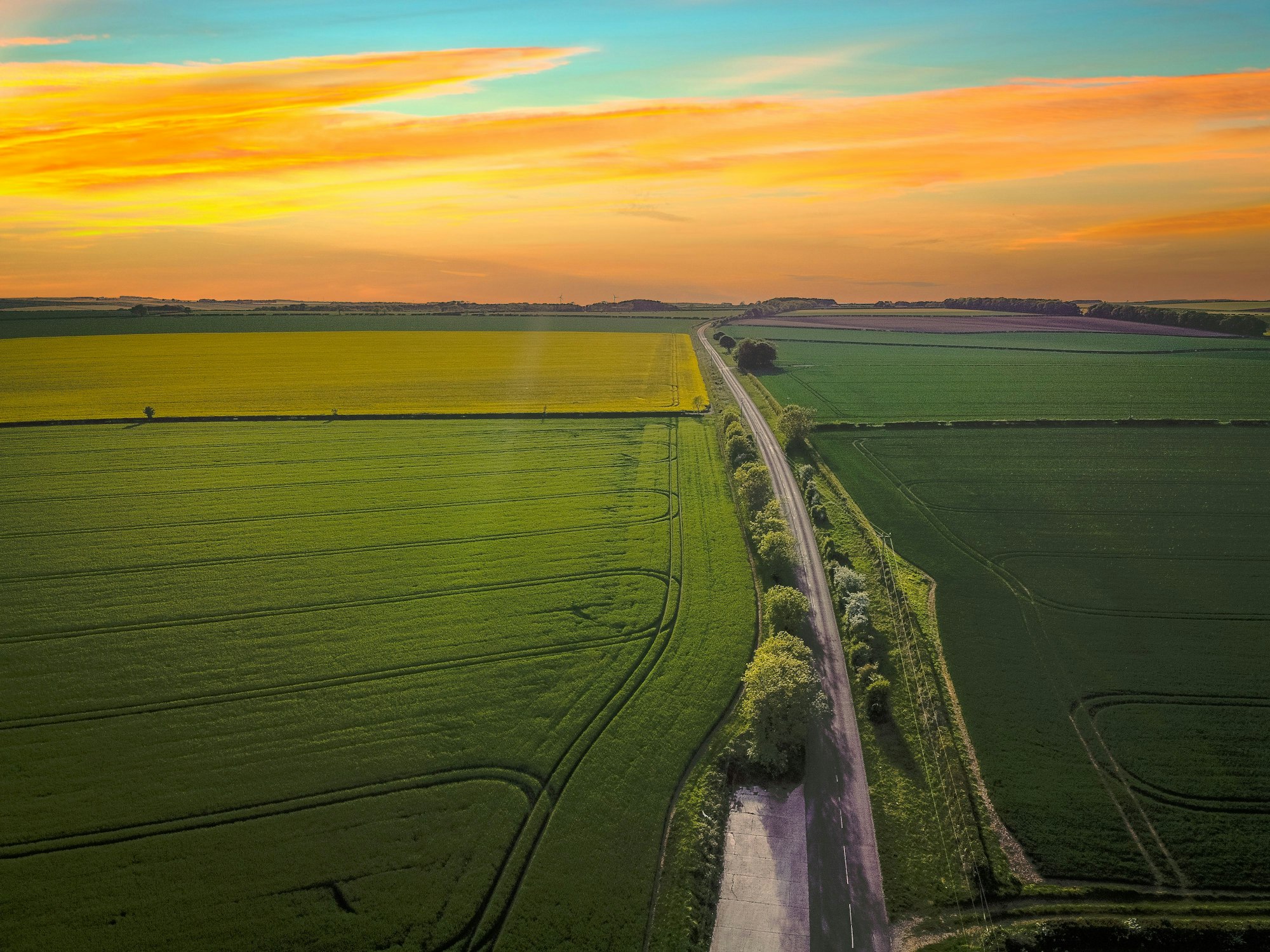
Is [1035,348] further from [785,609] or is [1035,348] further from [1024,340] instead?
[785,609]

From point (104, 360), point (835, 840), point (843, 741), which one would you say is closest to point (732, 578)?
point (843, 741)

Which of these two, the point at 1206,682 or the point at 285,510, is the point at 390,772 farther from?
the point at 1206,682

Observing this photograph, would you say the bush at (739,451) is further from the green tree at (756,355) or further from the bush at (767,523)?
the green tree at (756,355)

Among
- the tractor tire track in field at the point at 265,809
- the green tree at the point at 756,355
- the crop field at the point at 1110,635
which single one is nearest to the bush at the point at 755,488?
the crop field at the point at 1110,635

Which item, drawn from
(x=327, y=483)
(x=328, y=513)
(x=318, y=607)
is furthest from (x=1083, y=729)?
(x=327, y=483)

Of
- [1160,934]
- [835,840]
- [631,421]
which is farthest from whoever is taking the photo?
[631,421]

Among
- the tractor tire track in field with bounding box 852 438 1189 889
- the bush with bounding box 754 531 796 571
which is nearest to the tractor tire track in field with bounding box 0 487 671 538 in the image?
the bush with bounding box 754 531 796 571
